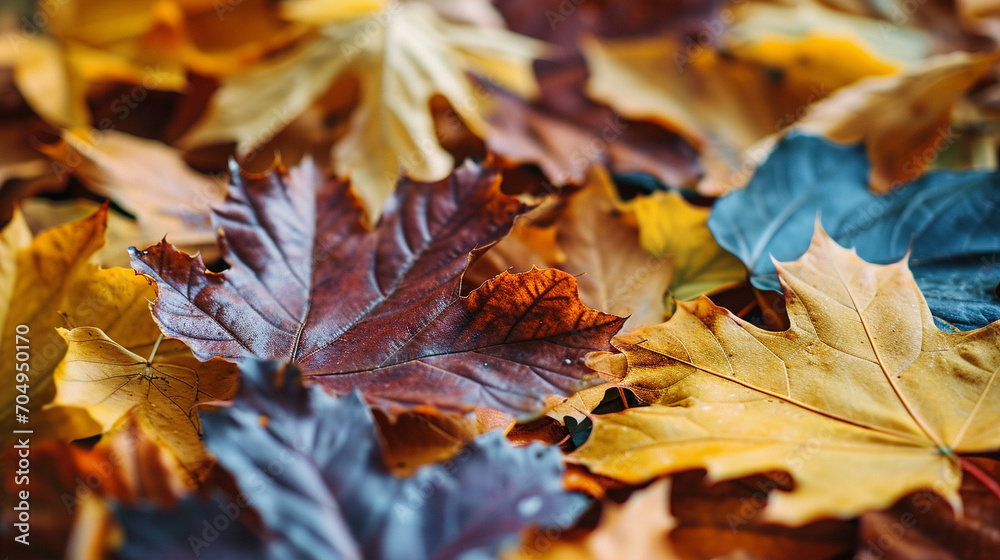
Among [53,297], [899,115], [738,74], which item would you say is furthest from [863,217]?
[53,297]

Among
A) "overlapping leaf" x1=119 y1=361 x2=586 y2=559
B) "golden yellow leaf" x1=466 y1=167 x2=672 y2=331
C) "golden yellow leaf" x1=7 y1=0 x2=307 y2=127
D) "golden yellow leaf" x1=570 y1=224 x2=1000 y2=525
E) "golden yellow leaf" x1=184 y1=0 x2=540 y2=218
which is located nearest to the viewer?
"overlapping leaf" x1=119 y1=361 x2=586 y2=559

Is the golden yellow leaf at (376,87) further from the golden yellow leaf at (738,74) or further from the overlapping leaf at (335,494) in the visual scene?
the overlapping leaf at (335,494)

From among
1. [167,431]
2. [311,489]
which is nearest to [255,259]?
[167,431]

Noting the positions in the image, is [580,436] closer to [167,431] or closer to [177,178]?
[167,431]

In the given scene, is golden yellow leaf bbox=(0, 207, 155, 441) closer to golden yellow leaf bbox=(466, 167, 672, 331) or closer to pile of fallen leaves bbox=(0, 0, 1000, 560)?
pile of fallen leaves bbox=(0, 0, 1000, 560)

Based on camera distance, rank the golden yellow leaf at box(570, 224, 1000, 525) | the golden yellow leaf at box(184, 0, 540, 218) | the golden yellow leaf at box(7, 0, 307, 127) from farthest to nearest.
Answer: the golden yellow leaf at box(7, 0, 307, 127) < the golden yellow leaf at box(184, 0, 540, 218) < the golden yellow leaf at box(570, 224, 1000, 525)

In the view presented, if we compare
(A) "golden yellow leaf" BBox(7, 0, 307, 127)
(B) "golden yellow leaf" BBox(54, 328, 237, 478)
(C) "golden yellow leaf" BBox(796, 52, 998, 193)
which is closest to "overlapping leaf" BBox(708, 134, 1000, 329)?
(C) "golden yellow leaf" BBox(796, 52, 998, 193)

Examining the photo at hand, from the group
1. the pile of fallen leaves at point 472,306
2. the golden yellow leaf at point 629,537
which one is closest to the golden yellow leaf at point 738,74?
the pile of fallen leaves at point 472,306
